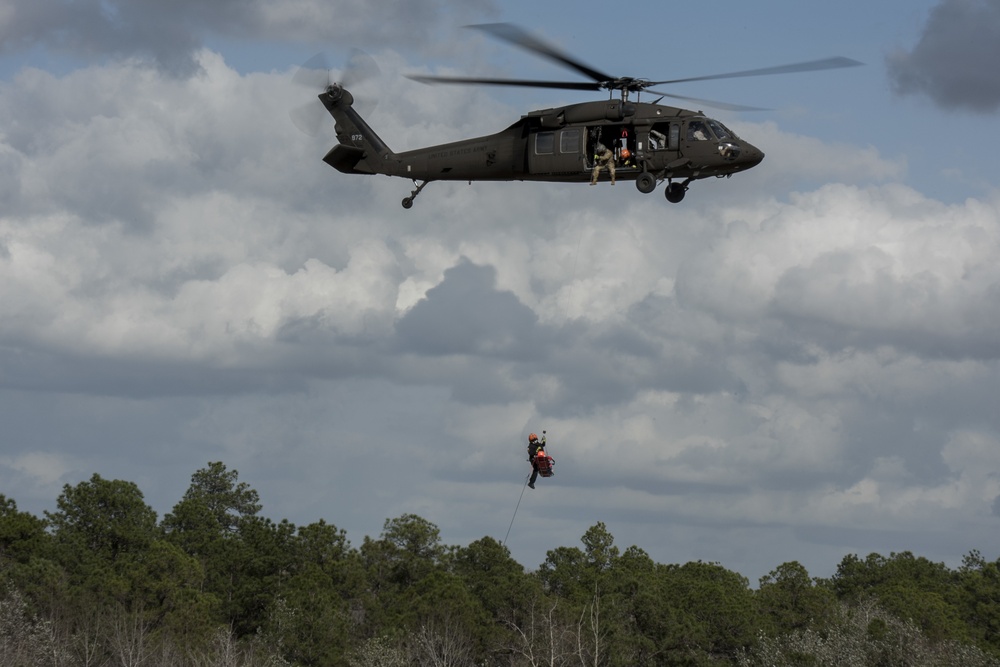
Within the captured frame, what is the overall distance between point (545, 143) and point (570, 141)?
0.94m

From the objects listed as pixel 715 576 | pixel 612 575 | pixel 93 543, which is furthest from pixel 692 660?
pixel 93 543

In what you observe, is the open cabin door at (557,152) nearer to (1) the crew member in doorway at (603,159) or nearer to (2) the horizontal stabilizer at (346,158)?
(1) the crew member in doorway at (603,159)

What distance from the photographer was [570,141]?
4722 cm

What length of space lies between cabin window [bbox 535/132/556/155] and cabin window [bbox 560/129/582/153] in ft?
1.01

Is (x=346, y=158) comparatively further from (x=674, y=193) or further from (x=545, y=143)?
(x=674, y=193)

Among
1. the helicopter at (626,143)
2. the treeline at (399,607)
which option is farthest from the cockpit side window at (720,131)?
the treeline at (399,607)

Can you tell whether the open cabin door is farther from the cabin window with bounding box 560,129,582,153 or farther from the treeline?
the treeline

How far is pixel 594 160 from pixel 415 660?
1913 inches

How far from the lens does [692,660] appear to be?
3430 inches

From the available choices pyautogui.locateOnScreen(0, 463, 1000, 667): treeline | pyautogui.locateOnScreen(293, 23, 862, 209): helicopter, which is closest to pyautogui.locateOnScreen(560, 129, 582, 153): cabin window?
pyautogui.locateOnScreen(293, 23, 862, 209): helicopter

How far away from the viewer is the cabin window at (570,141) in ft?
155

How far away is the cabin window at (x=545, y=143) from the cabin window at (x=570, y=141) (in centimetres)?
31

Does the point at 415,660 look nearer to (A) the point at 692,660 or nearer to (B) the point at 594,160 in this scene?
(A) the point at 692,660

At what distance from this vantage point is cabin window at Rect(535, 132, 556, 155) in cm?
4759
